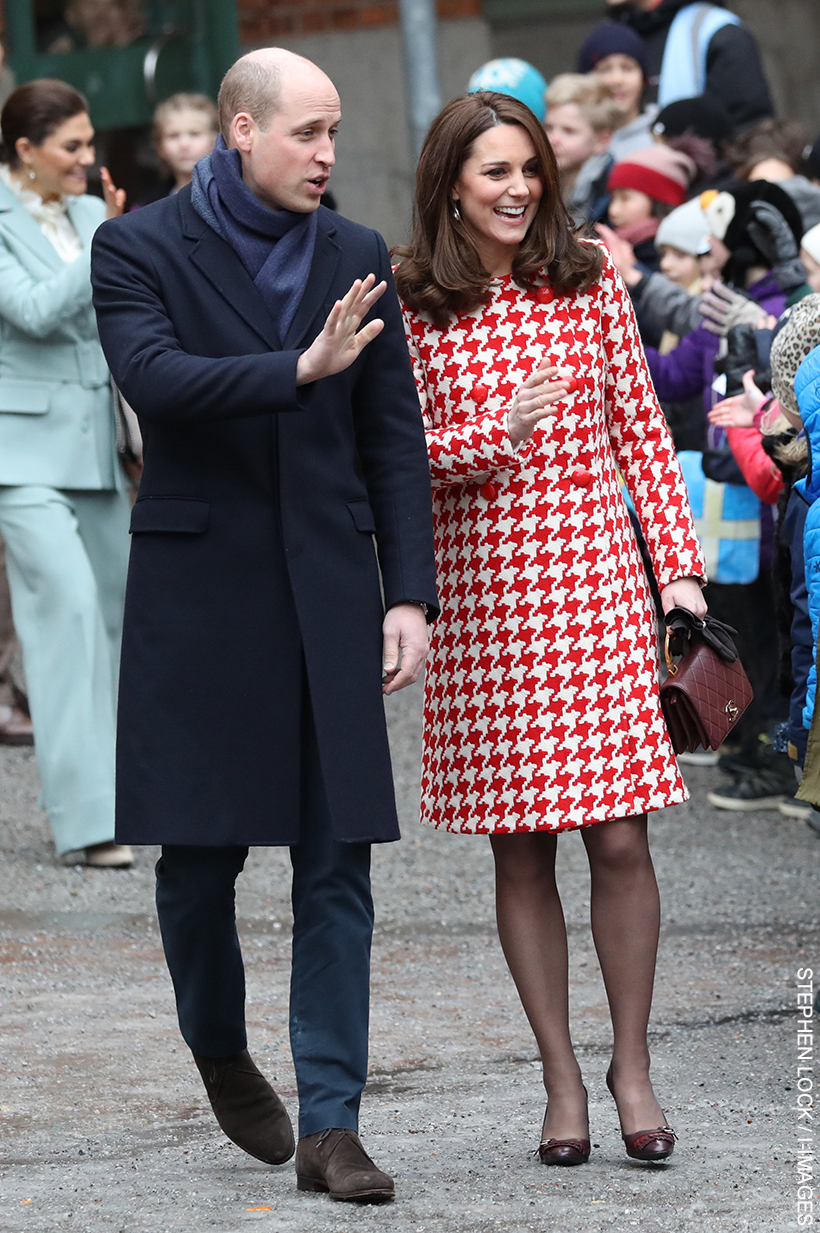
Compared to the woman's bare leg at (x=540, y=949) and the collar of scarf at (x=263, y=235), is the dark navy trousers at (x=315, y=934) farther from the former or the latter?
the collar of scarf at (x=263, y=235)

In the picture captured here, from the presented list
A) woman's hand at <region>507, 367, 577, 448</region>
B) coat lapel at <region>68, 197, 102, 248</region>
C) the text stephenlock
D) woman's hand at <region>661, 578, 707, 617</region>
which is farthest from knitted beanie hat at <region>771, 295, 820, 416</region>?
coat lapel at <region>68, 197, 102, 248</region>

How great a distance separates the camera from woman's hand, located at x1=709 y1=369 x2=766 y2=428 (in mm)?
5863

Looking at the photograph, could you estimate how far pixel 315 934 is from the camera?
12.6 feet

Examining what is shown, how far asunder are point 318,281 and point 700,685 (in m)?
1.03

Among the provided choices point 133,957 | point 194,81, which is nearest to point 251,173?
point 133,957

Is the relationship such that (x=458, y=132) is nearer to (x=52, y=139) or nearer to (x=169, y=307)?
(x=169, y=307)

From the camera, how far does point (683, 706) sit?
4070 mm

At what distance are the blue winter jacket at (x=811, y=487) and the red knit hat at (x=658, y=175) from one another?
361 centimetres

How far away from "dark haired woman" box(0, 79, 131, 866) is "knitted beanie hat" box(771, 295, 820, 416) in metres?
2.36

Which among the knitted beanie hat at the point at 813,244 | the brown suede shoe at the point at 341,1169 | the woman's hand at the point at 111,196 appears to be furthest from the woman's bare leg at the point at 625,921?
the woman's hand at the point at 111,196

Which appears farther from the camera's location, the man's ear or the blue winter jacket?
the blue winter jacket

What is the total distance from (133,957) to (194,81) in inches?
280

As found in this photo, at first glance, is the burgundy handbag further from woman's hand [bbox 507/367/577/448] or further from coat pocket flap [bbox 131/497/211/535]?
coat pocket flap [bbox 131/497/211/535]

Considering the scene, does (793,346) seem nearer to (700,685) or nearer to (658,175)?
(700,685)
